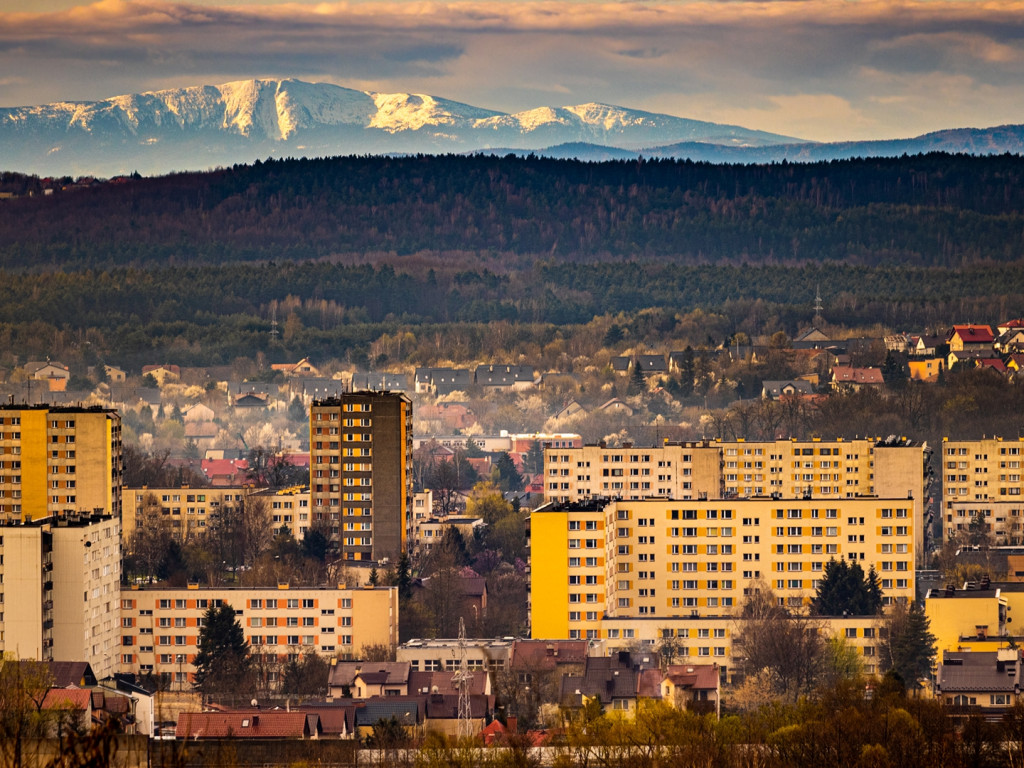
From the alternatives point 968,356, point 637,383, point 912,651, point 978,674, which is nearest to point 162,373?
point 637,383

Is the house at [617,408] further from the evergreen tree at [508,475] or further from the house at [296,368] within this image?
the house at [296,368]

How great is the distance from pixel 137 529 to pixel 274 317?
115576 mm

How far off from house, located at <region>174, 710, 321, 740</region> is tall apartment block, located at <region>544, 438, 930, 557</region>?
4201 centimetres

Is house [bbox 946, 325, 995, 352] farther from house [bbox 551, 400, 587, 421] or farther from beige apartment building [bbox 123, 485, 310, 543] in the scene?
beige apartment building [bbox 123, 485, 310, 543]

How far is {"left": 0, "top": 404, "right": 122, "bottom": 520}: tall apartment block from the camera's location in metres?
79.4

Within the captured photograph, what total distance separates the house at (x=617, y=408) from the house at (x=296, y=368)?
33283 millimetres

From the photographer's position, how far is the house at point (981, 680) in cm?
5175

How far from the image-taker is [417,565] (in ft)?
256

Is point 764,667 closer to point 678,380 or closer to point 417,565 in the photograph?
point 417,565

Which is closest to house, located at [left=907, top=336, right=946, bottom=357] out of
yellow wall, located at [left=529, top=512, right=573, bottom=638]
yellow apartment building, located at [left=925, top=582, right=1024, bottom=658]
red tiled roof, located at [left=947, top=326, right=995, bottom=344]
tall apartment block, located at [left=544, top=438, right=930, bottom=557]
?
red tiled roof, located at [left=947, top=326, right=995, bottom=344]

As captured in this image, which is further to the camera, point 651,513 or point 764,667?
point 651,513

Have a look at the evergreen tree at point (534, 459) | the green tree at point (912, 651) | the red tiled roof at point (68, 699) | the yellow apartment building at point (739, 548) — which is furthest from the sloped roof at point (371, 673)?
the evergreen tree at point (534, 459)

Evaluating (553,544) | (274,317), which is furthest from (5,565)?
(274,317)

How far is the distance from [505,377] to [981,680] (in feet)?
371
